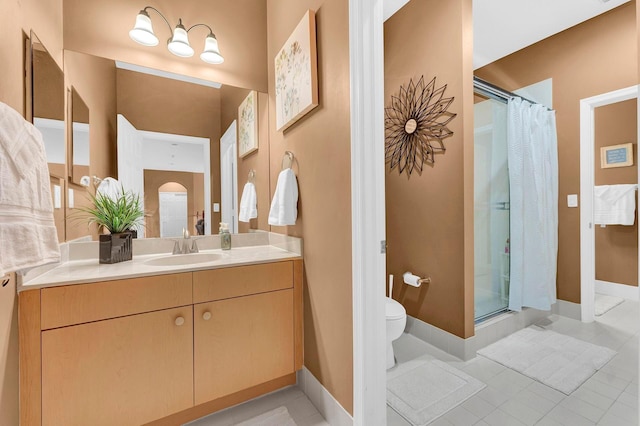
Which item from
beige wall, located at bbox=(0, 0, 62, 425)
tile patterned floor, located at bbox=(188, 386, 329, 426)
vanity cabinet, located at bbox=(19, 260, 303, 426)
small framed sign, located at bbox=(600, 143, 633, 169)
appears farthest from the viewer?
small framed sign, located at bbox=(600, 143, 633, 169)

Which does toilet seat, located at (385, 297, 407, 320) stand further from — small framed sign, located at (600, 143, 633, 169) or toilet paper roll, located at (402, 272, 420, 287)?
small framed sign, located at (600, 143, 633, 169)

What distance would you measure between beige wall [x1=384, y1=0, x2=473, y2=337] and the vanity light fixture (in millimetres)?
1564

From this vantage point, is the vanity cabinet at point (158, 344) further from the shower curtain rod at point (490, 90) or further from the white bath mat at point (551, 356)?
the shower curtain rod at point (490, 90)

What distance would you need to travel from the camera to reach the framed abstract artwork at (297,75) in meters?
1.40

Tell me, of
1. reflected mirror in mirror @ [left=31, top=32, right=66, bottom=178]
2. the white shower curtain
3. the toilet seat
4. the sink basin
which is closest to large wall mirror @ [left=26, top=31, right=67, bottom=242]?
reflected mirror in mirror @ [left=31, top=32, right=66, bottom=178]

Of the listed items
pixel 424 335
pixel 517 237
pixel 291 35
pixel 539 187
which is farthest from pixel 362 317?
pixel 539 187

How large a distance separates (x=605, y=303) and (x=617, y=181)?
1.36 meters

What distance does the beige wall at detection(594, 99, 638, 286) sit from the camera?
111 inches

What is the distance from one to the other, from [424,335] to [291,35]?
237 cm

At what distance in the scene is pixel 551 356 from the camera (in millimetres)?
1866

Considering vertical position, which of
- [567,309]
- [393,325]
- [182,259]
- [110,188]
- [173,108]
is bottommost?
[567,309]

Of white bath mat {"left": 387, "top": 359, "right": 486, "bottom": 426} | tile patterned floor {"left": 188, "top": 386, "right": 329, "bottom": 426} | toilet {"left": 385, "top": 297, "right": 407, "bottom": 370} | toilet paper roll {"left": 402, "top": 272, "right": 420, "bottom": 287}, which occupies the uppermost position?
toilet paper roll {"left": 402, "top": 272, "right": 420, "bottom": 287}

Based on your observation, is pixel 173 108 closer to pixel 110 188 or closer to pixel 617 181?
pixel 110 188

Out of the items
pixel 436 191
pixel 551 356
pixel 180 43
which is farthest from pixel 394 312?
pixel 180 43
